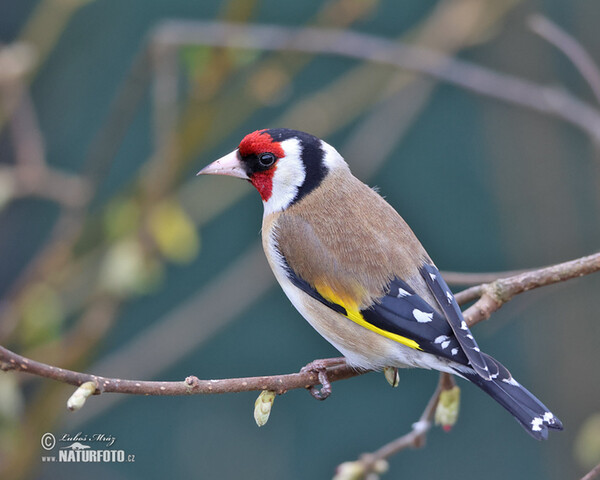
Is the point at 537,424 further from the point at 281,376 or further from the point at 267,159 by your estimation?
the point at 267,159

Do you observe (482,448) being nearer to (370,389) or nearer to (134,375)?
(370,389)

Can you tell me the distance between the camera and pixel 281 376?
2557mm

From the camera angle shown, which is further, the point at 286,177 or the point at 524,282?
the point at 286,177

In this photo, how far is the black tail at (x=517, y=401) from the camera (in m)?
A: 2.62

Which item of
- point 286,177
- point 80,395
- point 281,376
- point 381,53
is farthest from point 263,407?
point 381,53

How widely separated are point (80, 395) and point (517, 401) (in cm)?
140

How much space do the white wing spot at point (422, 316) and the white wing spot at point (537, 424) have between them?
0.49 metres

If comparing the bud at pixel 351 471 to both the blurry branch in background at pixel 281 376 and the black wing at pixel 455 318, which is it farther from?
the black wing at pixel 455 318

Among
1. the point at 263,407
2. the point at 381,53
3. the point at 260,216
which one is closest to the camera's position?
the point at 263,407

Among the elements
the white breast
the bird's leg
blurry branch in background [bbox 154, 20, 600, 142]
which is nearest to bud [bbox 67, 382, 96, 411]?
the bird's leg

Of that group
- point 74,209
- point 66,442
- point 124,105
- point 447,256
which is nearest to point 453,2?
point 447,256

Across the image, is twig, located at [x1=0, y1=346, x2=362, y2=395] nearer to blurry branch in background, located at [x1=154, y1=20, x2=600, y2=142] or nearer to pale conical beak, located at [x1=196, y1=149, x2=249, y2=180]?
pale conical beak, located at [x1=196, y1=149, x2=249, y2=180]

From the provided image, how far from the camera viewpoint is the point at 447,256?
18.9 feet

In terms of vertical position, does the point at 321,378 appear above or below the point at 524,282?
below
